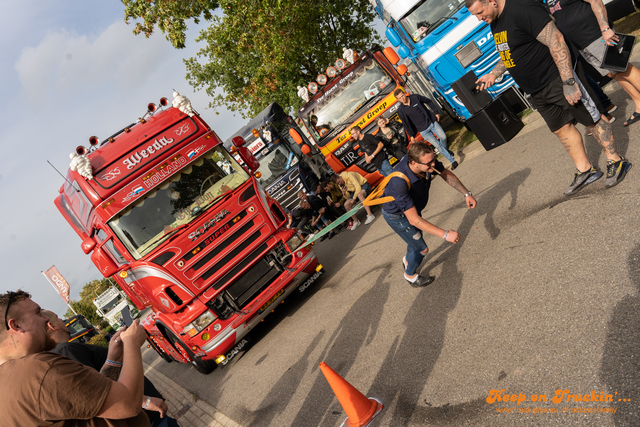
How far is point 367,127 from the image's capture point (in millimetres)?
10125

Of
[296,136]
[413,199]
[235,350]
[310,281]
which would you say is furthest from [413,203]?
[296,136]

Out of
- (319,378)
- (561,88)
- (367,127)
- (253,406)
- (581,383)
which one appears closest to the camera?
(581,383)

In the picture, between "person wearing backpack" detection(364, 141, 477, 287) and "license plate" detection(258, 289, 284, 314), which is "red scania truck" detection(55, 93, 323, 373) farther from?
"person wearing backpack" detection(364, 141, 477, 287)

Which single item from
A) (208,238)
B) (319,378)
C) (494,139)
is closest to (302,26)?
(494,139)

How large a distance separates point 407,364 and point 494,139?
5.57 metres

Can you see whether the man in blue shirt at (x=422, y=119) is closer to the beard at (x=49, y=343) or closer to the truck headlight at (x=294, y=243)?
the truck headlight at (x=294, y=243)

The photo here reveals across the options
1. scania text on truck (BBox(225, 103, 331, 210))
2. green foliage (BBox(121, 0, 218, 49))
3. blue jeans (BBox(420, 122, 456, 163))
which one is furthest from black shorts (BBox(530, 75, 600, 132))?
green foliage (BBox(121, 0, 218, 49))

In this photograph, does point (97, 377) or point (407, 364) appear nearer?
point (97, 377)

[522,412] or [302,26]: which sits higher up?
[302,26]

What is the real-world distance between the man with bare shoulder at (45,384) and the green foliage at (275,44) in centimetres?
1259

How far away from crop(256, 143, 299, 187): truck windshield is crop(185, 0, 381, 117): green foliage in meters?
4.85

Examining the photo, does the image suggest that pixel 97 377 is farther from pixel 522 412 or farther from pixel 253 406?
pixel 253 406

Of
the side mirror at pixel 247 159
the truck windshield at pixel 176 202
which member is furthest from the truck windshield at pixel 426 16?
the truck windshield at pixel 176 202

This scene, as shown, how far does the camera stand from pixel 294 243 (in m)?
7.14
